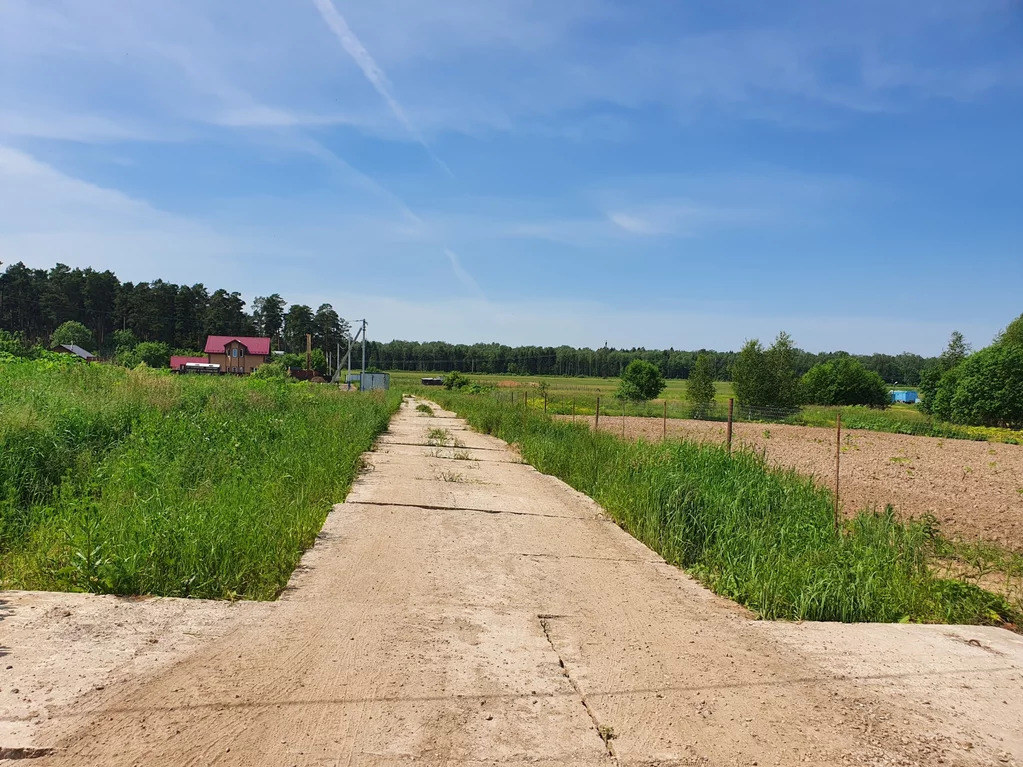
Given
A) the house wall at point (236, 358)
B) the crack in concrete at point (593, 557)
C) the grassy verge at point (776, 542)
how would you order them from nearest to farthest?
the grassy verge at point (776, 542) < the crack in concrete at point (593, 557) < the house wall at point (236, 358)

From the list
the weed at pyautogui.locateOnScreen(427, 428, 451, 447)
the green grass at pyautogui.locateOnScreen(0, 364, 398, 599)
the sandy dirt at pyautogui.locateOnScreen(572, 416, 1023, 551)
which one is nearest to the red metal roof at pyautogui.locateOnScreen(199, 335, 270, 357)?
the sandy dirt at pyautogui.locateOnScreen(572, 416, 1023, 551)

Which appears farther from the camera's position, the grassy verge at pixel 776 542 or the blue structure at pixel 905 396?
the blue structure at pixel 905 396

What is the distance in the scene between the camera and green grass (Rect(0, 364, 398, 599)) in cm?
545

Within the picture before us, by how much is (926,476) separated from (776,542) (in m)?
14.1

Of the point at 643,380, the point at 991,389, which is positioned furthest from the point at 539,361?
the point at 991,389

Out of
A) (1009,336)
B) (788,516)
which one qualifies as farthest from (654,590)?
(1009,336)

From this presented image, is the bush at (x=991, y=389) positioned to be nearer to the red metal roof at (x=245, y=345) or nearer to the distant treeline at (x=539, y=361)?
the red metal roof at (x=245, y=345)

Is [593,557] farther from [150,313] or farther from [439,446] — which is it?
[150,313]

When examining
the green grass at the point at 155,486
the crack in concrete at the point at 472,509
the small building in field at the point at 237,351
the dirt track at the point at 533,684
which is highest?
the small building in field at the point at 237,351

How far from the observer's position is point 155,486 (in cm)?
757

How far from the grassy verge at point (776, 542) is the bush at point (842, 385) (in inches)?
3282

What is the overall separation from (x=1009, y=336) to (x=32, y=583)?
8254 centimetres

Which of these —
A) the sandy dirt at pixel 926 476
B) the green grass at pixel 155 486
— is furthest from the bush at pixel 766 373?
the green grass at pixel 155 486

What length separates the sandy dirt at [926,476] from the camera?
1188 centimetres
